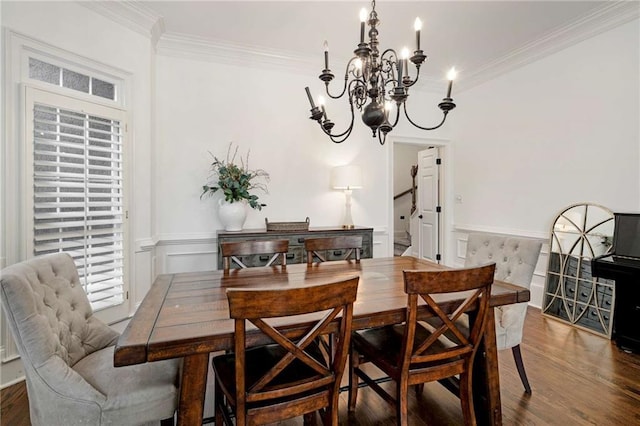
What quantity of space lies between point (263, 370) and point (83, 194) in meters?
2.17

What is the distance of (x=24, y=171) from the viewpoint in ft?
7.38

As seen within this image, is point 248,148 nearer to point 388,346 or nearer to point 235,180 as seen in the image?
point 235,180

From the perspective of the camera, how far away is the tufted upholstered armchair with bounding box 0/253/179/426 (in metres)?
1.26

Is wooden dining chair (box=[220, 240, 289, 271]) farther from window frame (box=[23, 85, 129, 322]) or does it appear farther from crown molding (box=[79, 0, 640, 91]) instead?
crown molding (box=[79, 0, 640, 91])

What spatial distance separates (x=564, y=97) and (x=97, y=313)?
16.4 feet

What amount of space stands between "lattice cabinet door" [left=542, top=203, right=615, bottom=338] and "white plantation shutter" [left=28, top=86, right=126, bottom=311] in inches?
170

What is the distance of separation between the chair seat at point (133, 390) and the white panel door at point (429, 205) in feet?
15.0

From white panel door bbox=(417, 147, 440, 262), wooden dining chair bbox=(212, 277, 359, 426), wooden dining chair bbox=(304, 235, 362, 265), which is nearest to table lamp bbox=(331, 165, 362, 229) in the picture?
wooden dining chair bbox=(304, 235, 362, 265)

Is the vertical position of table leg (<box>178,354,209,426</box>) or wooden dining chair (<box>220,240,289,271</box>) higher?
wooden dining chair (<box>220,240,289,271</box>)

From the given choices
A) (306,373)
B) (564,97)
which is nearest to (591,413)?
(306,373)

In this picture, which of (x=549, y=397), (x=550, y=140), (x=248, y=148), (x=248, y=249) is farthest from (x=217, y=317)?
(x=550, y=140)

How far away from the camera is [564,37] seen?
345 centimetres

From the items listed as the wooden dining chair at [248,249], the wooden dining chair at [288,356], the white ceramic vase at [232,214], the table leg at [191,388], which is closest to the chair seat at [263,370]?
the wooden dining chair at [288,356]

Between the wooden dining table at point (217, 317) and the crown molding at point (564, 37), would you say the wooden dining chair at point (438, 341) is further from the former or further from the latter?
the crown molding at point (564, 37)
